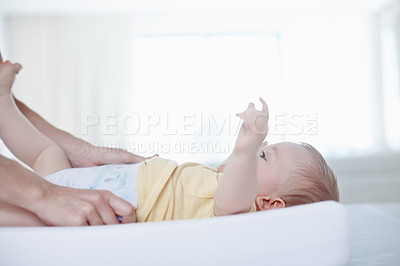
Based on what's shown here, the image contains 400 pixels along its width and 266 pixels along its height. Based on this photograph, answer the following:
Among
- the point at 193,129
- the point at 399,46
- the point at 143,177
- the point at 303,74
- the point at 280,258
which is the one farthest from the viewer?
the point at 303,74

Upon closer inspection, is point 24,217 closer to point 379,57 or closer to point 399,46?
point 399,46

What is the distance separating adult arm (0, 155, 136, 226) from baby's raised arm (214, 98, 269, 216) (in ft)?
0.84

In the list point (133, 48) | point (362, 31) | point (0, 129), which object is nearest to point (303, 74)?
point (362, 31)

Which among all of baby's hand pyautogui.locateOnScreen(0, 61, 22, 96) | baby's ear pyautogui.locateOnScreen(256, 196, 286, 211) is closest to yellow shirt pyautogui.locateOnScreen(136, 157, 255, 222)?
baby's ear pyautogui.locateOnScreen(256, 196, 286, 211)

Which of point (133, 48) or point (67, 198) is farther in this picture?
point (133, 48)

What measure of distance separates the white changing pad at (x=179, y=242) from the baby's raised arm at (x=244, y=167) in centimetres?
16

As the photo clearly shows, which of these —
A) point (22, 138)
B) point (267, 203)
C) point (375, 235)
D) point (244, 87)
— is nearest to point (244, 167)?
point (267, 203)

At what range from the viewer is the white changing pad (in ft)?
2.11

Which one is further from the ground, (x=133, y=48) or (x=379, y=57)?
(x=133, y=48)

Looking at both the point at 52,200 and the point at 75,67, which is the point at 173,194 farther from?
the point at 75,67

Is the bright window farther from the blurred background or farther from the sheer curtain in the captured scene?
the sheer curtain

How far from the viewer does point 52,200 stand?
2.51ft

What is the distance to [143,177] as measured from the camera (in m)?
1.08

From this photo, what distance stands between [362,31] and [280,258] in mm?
7036
